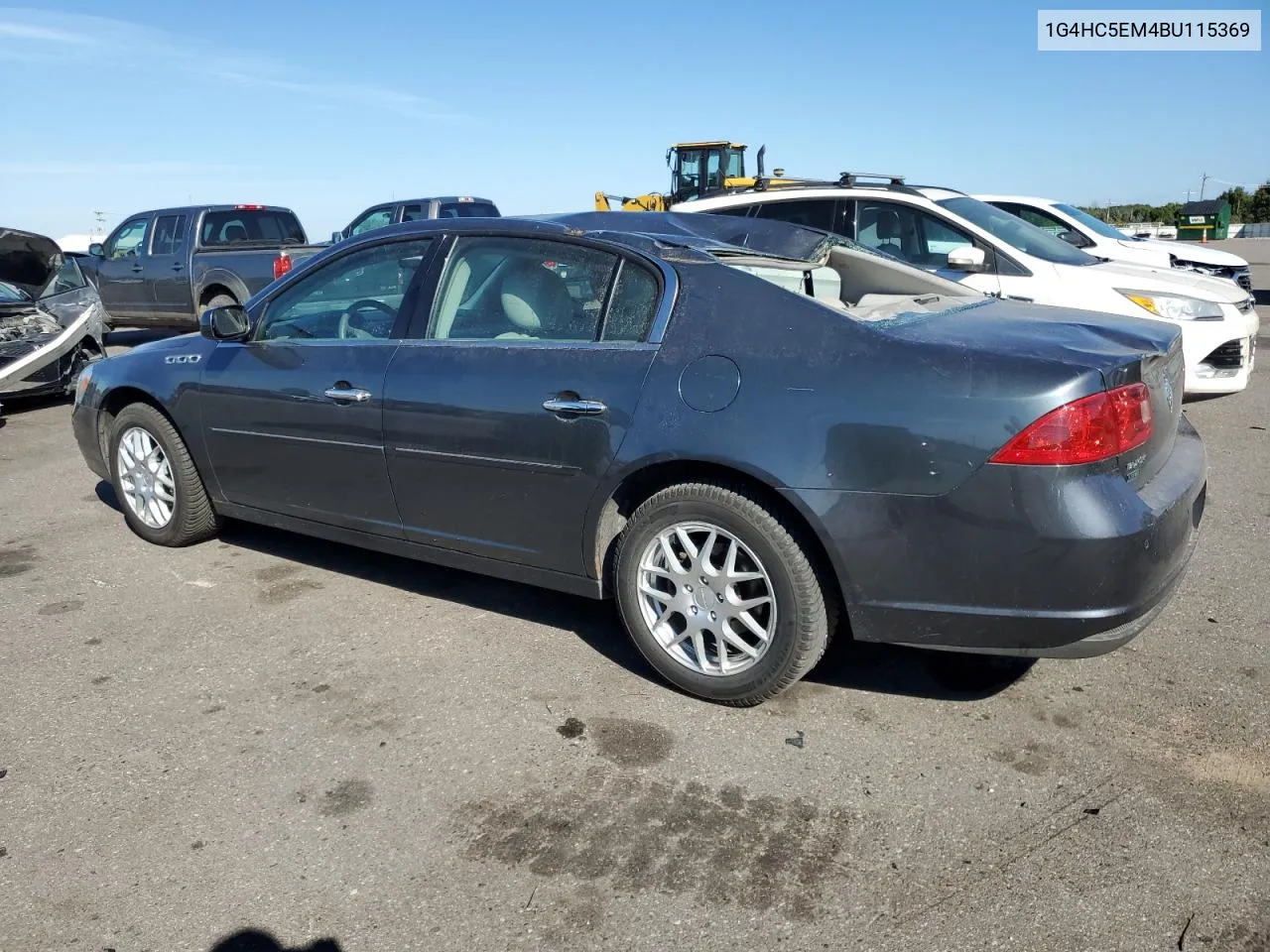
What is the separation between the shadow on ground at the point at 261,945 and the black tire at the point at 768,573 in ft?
4.82

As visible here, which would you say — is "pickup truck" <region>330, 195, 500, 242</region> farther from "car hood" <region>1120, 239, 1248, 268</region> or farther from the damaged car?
"car hood" <region>1120, 239, 1248, 268</region>

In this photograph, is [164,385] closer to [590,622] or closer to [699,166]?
[590,622]

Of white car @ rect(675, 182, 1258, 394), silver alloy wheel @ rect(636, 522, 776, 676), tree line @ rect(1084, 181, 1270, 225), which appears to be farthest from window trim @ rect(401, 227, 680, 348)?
tree line @ rect(1084, 181, 1270, 225)

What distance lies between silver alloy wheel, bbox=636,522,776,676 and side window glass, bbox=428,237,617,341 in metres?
0.82

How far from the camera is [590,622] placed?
4246 mm

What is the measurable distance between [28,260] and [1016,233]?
9135 millimetres

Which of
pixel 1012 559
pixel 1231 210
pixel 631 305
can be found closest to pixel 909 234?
A: pixel 631 305

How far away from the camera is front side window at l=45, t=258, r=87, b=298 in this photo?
10.2 meters

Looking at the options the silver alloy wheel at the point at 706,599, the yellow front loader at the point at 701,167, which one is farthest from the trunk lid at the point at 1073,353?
the yellow front loader at the point at 701,167

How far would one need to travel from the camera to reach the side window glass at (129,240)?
13898mm

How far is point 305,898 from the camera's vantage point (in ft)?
8.33

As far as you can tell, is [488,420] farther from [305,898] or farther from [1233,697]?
[1233,697]

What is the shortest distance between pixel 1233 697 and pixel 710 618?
1.73 m

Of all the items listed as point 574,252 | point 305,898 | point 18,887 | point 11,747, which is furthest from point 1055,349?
point 11,747
